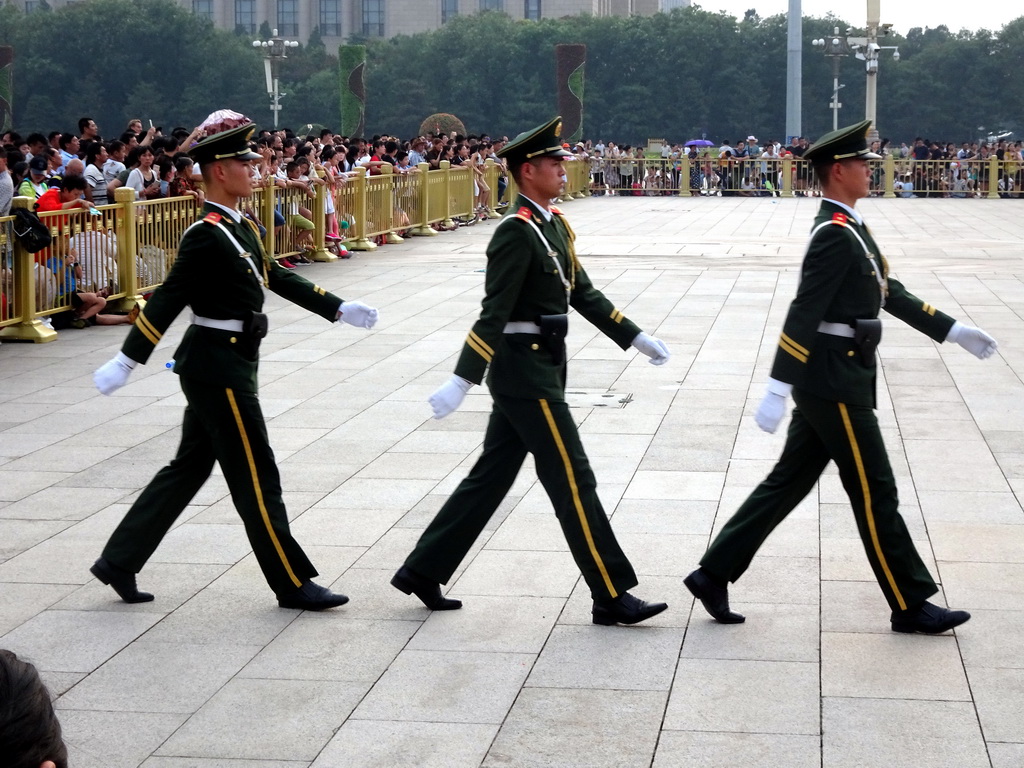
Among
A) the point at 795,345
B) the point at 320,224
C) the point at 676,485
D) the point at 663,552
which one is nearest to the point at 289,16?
the point at 320,224

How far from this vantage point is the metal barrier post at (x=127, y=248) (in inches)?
513

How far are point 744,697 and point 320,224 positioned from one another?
14587 mm

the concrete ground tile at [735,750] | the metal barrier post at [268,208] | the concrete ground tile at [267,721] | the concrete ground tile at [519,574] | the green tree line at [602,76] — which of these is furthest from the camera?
the green tree line at [602,76]

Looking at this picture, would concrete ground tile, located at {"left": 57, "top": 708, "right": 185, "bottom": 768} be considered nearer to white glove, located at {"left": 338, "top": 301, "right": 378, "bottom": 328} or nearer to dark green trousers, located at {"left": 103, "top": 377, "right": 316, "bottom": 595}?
dark green trousers, located at {"left": 103, "top": 377, "right": 316, "bottom": 595}

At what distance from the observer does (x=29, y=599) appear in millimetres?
5402

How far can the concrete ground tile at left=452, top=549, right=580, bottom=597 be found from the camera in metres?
5.54

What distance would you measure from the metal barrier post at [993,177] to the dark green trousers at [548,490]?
32473 mm

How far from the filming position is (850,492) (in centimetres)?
493

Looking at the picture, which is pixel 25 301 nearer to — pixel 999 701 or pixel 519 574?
pixel 519 574

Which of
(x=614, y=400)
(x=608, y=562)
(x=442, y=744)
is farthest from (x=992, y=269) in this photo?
(x=442, y=744)

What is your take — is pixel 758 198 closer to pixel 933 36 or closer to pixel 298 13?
pixel 933 36

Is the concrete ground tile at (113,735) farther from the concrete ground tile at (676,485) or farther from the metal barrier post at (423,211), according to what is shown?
the metal barrier post at (423,211)

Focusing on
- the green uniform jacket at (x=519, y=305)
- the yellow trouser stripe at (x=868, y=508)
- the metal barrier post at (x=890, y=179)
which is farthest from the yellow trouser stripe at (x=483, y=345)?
the metal barrier post at (x=890, y=179)

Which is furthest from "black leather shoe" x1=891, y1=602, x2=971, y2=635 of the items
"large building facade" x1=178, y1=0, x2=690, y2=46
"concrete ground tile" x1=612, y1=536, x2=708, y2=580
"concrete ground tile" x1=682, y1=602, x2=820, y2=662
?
"large building facade" x1=178, y1=0, x2=690, y2=46
